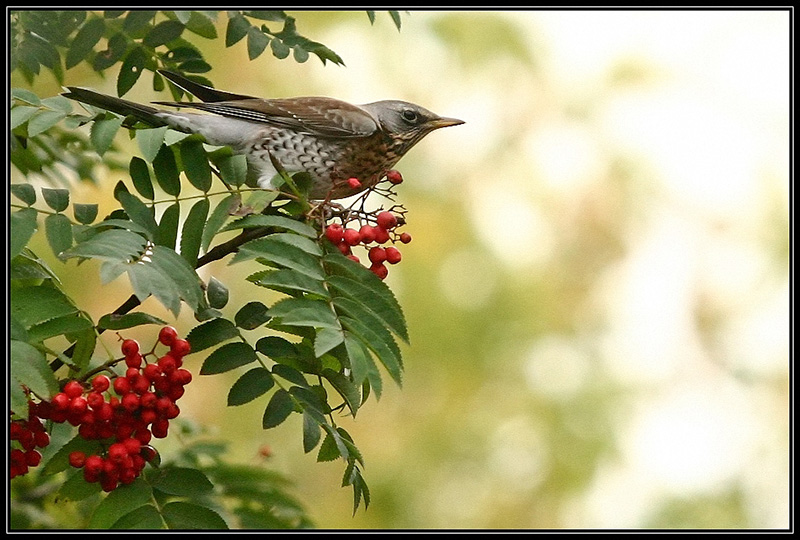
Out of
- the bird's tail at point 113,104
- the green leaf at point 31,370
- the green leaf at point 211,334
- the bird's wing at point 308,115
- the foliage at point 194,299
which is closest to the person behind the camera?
the green leaf at point 31,370

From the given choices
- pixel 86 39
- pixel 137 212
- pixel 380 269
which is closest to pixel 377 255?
pixel 380 269

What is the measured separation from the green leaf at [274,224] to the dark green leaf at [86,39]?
95 cm

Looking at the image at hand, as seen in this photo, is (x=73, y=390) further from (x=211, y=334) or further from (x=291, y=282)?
(x=291, y=282)

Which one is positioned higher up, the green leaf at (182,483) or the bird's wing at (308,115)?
the bird's wing at (308,115)

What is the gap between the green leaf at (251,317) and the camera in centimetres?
172

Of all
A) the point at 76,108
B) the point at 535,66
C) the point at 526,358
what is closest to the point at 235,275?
the point at 526,358

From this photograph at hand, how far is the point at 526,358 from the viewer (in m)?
6.59

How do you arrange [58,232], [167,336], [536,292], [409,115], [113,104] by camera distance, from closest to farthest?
[58,232] < [167,336] < [113,104] < [409,115] < [536,292]

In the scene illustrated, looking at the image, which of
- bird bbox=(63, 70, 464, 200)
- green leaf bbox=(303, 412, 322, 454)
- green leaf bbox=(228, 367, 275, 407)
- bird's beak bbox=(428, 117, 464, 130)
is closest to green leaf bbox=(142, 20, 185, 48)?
bird bbox=(63, 70, 464, 200)

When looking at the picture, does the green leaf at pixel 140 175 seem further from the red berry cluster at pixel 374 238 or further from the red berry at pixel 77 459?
the red berry at pixel 77 459

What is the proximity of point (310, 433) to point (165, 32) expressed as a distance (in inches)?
46.5

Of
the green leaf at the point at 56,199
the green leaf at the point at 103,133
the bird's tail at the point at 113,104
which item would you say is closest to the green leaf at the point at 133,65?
the bird's tail at the point at 113,104

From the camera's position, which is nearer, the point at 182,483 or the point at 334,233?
the point at 182,483

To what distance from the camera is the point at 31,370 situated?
138 centimetres
